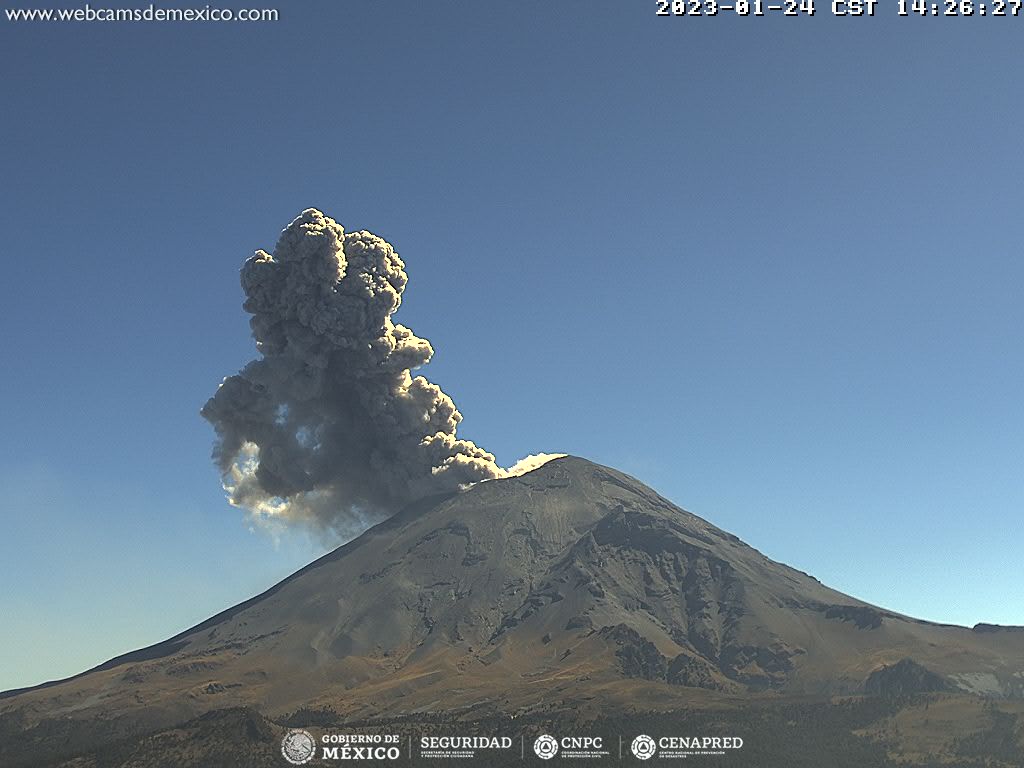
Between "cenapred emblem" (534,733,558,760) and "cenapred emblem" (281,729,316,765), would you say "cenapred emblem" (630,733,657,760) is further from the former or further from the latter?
"cenapred emblem" (281,729,316,765)

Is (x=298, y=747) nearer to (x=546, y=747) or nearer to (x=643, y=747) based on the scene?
(x=546, y=747)

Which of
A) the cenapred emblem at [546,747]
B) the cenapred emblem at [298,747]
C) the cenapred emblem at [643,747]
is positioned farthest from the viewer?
the cenapred emblem at [546,747]

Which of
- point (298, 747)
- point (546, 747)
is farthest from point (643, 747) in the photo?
point (298, 747)

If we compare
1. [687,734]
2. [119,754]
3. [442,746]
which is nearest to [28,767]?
[119,754]

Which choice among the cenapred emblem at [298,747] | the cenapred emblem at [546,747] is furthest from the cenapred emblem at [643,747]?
the cenapred emblem at [298,747]

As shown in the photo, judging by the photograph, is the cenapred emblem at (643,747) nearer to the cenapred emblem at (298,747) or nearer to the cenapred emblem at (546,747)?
the cenapred emblem at (546,747)

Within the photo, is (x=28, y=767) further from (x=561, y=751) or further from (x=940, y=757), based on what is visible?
(x=940, y=757)
